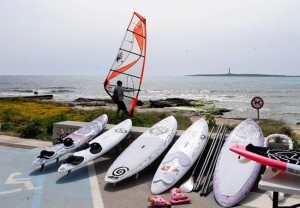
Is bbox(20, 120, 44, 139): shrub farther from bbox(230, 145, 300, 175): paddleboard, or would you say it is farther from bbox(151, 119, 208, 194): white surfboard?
bbox(230, 145, 300, 175): paddleboard

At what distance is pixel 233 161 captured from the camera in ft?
23.3

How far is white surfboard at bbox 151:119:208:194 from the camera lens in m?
6.79

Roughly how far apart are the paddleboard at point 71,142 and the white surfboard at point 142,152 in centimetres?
149

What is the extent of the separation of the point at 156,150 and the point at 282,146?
2893mm

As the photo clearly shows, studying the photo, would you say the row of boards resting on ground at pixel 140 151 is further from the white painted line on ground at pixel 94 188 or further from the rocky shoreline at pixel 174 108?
the rocky shoreline at pixel 174 108

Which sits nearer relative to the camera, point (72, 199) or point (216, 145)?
point (72, 199)

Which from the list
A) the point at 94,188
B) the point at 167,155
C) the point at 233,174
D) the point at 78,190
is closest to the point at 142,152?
the point at 167,155

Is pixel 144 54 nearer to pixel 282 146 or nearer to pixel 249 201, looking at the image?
pixel 282 146

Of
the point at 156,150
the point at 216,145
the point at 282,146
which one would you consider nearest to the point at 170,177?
the point at 156,150

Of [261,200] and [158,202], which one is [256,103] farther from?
[158,202]

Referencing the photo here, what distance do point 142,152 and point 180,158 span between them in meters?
0.96

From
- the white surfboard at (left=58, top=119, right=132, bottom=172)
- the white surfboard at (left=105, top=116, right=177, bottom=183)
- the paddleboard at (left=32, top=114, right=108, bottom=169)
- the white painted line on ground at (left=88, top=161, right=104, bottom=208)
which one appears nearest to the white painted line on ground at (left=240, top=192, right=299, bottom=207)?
the white surfboard at (left=105, top=116, right=177, bottom=183)

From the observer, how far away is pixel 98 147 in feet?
27.0

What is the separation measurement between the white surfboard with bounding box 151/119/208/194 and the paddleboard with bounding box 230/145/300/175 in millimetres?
2320
